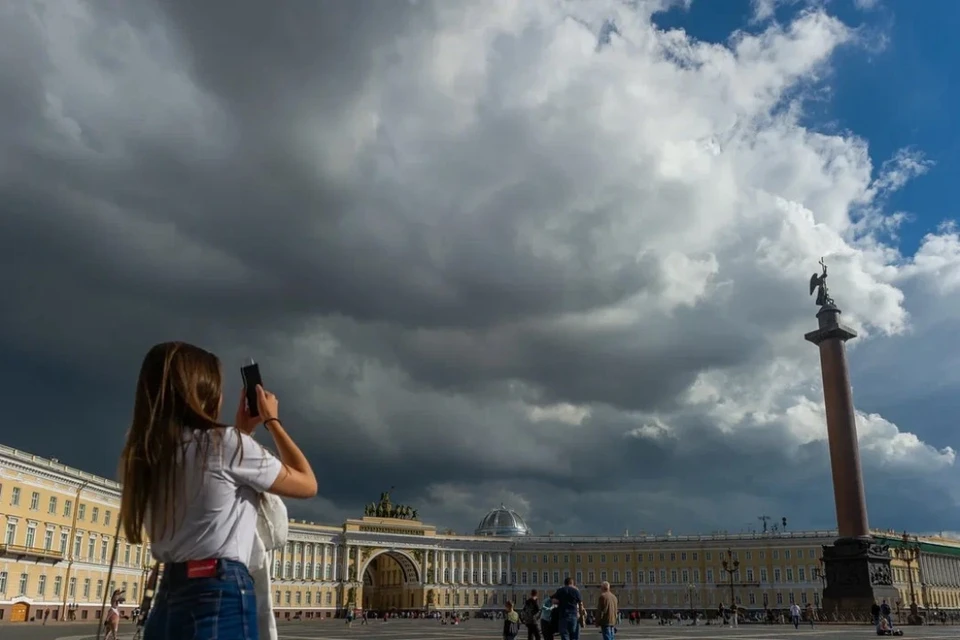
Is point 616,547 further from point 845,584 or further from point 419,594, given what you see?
point 845,584

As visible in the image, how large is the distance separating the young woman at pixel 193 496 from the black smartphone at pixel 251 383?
8.4 inches

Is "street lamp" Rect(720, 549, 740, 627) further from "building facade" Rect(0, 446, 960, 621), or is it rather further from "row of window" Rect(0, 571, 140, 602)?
"row of window" Rect(0, 571, 140, 602)

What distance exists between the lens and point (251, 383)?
136 inches

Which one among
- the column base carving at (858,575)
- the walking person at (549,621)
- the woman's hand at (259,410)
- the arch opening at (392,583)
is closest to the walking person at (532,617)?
the walking person at (549,621)

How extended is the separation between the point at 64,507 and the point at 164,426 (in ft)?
214

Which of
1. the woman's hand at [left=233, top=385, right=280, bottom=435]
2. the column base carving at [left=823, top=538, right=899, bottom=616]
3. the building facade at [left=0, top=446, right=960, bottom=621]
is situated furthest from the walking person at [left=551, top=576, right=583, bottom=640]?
the building facade at [left=0, top=446, right=960, bottom=621]

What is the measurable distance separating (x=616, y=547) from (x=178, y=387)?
118932 millimetres

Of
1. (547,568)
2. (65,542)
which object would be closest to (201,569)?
(65,542)

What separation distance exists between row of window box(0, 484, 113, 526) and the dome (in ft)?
262

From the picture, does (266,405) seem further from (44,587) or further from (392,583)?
(392,583)

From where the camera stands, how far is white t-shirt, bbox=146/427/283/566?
9.71 feet

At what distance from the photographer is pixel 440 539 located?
11775 centimetres

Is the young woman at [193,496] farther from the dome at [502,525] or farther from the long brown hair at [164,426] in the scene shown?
the dome at [502,525]

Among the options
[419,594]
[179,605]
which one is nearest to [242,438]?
[179,605]
